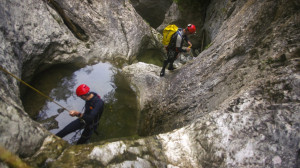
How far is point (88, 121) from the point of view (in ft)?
16.1

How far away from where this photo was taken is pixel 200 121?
13.2 feet

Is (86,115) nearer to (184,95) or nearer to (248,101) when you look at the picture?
(184,95)

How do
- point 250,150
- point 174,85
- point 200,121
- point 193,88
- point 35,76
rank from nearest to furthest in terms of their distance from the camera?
1. point 250,150
2. point 200,121
3. point 193,88
4. point 35,76
5. point 174,85

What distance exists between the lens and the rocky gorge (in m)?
3.06

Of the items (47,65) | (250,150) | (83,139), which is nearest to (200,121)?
(250,150)

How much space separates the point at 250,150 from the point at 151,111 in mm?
4165

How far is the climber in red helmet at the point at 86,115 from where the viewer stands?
4883 millimetres

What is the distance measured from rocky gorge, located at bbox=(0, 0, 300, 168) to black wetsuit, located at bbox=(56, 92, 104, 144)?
131 centimetres

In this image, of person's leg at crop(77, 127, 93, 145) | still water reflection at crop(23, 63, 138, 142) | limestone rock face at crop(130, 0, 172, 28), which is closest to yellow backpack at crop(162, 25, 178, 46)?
still water reflection at crop(23, 63, 138, 142)

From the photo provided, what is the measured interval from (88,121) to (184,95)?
3.32 meters

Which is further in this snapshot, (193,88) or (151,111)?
(151,111)

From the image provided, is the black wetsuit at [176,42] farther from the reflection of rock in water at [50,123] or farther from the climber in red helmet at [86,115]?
the reflection of rock in water at [50,123]

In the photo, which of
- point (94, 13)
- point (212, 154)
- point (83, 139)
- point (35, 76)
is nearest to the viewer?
point (212, 154)

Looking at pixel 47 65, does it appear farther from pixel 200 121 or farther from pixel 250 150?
pixel 250 150
